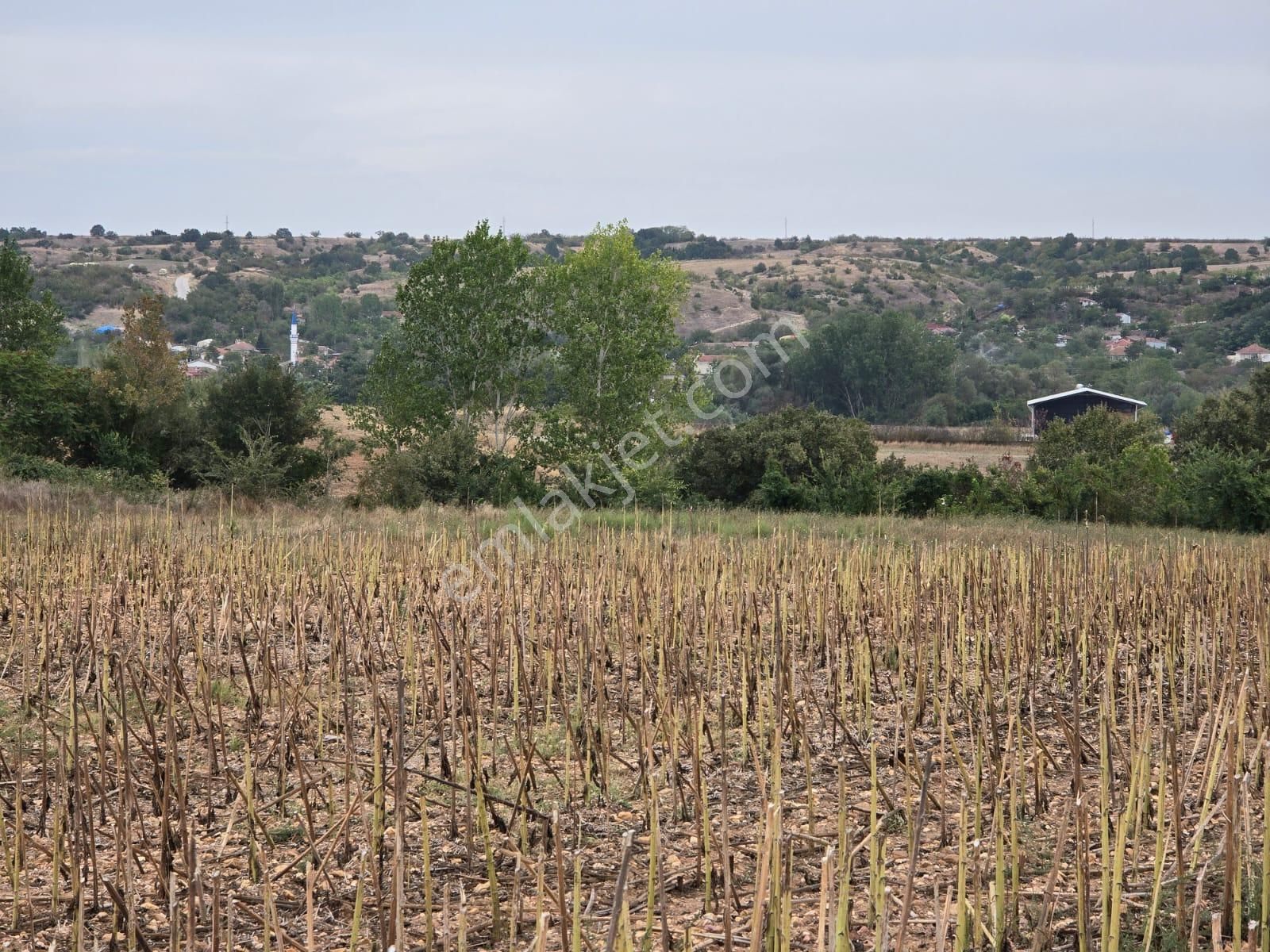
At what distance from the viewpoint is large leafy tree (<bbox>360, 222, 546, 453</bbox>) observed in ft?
91.2

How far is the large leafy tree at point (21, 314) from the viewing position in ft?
116

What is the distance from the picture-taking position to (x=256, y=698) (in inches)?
222

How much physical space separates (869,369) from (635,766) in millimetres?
49775

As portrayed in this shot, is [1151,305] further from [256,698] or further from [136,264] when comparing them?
[256,698]

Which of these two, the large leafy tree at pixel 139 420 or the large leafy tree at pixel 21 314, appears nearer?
the large leafy tree at pixel 139 420

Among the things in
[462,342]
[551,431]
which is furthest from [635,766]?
[462,342]

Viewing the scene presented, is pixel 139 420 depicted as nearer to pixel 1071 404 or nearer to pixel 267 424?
pixel 267 424

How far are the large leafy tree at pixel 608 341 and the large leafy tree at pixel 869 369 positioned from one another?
2542cm

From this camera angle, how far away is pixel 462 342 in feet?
92.0

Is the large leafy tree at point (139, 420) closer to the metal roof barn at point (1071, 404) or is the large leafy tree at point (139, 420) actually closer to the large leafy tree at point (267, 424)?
the large leafy tree at point (267, 424)

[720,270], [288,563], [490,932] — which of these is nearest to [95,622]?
[288,563]

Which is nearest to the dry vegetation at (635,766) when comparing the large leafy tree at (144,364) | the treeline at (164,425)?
the treeline at (164,425)

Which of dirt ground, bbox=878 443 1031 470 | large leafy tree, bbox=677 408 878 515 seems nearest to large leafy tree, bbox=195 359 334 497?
large leafy tree, bbox=677 408 878 515

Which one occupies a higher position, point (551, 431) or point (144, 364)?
point (144, 364)
